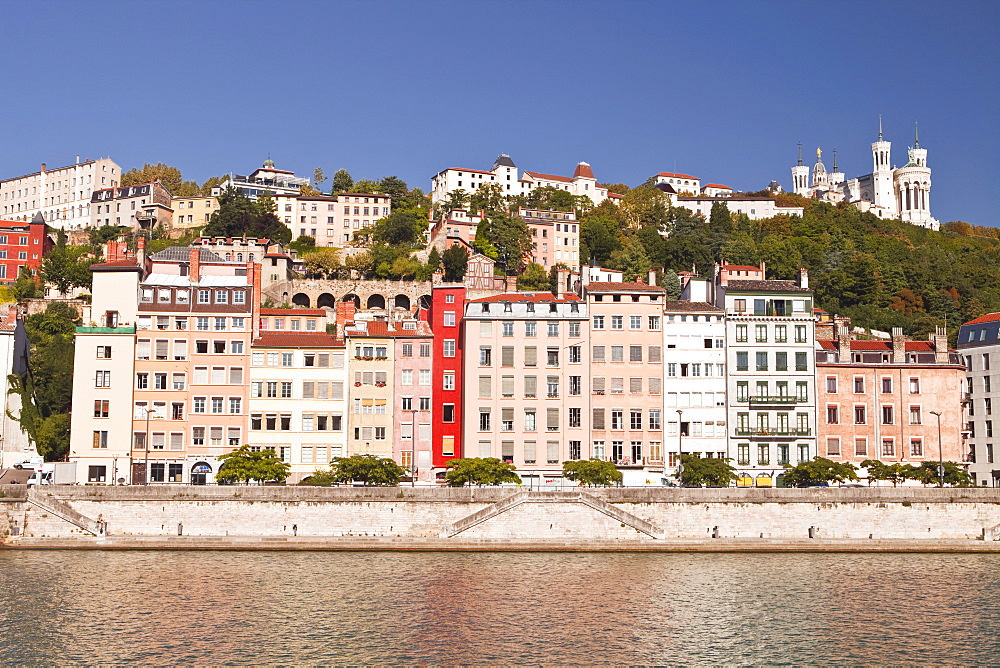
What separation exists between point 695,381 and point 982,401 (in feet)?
65.8

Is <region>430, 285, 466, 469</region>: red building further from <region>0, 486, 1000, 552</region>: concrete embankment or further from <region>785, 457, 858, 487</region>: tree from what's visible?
<region>785, 457, 858, 487</region>: tree

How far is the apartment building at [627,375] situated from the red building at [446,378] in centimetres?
888

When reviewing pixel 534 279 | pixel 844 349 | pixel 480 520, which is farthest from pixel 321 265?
pixel 480 520

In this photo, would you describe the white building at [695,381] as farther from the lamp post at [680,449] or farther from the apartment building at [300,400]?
the apartment building at [300,400]

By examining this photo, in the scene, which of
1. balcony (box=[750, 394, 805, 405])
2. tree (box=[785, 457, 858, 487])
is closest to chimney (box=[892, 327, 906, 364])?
balcony (box=[750, 394, 805, 405])

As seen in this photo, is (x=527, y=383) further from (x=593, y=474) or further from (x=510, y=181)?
(x=510, y=181)

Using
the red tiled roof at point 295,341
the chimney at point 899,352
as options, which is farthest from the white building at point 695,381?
the red tiled roof at point 295,341

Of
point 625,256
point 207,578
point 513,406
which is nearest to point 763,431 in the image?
point 513,406

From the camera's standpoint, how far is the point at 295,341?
240 feet

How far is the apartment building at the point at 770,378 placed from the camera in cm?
7288

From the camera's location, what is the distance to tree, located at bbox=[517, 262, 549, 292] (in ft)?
397

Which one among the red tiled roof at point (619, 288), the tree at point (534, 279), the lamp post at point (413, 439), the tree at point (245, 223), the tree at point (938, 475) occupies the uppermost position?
the tree at point (245, 223)

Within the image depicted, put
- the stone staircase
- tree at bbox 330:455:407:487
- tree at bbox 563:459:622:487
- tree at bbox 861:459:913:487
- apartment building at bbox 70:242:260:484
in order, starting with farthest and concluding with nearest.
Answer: apartment building at bbox 70:242:260:484, tree at bbox 861:459:913:487, tree at bbox 563:459:622:487, tree at bbox 330:455:407:487, the stone staircase

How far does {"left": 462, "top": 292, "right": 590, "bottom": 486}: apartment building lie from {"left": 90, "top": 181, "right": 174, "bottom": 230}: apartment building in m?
96.1
